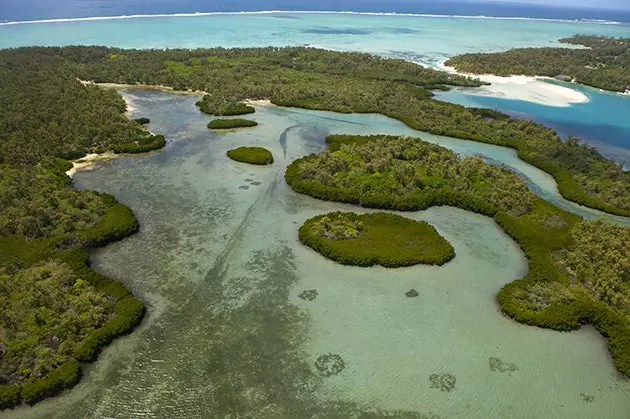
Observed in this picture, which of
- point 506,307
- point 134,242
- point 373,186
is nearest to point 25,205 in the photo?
point 134,242

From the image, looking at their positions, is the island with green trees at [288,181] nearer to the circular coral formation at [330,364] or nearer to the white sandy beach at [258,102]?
the white sandy beach at [258,102]

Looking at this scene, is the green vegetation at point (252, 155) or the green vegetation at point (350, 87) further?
the green vegetation at point (350, 87)

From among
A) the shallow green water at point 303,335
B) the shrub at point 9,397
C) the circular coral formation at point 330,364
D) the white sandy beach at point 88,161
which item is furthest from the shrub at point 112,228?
the circular coral formation at point 330,364

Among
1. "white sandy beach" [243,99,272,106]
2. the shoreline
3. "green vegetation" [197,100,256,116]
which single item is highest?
"green vegetation" [197,100,256,116]

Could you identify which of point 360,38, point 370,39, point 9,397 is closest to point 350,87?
point 9,397

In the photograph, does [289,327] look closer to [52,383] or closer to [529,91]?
[52,383]

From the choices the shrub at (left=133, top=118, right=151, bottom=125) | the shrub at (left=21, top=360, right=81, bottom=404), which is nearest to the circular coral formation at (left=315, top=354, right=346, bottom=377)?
the shrub at (left=21, top=360, right=81, bottom=404)

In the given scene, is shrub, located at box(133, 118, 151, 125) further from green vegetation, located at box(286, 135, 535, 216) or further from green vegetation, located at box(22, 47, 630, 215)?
green vegetation, located at box(286, 135, 535, 216)
